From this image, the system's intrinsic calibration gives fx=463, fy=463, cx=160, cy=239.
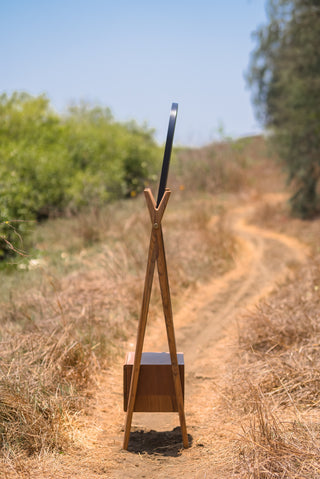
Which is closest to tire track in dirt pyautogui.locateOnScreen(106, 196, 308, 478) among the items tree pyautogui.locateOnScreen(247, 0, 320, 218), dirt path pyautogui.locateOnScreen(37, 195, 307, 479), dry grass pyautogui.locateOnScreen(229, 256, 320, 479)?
dirt path pyautogui.locateOnScreen(37, 195, 307, 479)

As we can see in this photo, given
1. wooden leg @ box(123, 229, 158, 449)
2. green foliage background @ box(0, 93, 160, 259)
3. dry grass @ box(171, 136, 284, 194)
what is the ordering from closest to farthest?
wooden leg @ box(123, 229, 158, 449), green foliage background @ box(0, 93, 160, 259), dry grass @ box(171, 136, 284, 194)

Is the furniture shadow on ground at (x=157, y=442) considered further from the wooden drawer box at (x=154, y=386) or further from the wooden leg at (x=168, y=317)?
the wooden drawer box at (x=154, y=386)

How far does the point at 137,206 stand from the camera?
10234mm

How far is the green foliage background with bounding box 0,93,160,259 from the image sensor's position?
10406 millimetres

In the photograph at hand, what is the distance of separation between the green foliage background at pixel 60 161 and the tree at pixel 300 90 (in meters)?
4.00

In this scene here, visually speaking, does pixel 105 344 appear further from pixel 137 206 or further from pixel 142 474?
pixel 137 206

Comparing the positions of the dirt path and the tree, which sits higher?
the tree

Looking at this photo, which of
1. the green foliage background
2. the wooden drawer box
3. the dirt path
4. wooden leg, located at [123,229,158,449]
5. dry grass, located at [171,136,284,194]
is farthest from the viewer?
dry grass, located at [171,136,284,194]

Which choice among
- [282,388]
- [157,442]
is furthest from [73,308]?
[282,388]

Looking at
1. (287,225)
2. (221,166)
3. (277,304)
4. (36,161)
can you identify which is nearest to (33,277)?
(277,304)

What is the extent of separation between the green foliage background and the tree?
13.1 feet

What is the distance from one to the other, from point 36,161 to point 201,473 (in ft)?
34.2

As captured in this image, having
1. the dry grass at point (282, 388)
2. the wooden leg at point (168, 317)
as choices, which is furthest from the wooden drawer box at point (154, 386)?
the dry grass at point (282, 388)

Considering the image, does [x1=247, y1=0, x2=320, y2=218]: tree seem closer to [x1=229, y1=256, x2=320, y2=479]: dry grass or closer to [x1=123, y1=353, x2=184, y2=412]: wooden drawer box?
[x1=229, y1=256, x2=320, y2=479]: dry grass
